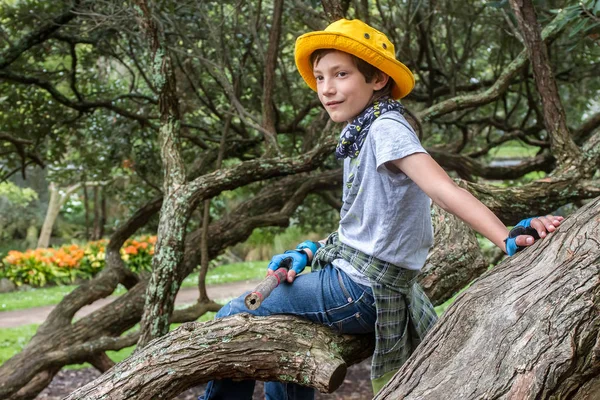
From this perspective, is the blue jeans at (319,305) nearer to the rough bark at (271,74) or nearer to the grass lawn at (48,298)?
the rough bark at (271,74)

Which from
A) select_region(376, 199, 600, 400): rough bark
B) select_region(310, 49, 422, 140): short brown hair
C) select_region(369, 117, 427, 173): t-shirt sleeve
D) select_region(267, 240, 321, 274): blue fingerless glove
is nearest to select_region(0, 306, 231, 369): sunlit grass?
select_region(267, 240, 321, 274): blue fingerless glove

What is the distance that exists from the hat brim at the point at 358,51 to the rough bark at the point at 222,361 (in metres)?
0.82

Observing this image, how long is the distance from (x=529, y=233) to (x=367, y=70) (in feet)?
2.26

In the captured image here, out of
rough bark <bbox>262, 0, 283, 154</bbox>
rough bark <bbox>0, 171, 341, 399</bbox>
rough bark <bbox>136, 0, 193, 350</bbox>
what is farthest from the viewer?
rough bark <bbox>0, 171, 341, 399</bbox>

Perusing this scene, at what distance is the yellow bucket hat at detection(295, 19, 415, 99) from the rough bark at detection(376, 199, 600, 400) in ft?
2.24

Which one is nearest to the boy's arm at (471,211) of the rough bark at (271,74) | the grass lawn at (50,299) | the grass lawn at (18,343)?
the rough bark at (271,74)

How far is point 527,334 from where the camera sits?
1.58 meters

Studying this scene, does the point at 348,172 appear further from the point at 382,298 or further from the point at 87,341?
the point at 87,341

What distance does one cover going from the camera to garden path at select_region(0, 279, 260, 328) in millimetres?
8992

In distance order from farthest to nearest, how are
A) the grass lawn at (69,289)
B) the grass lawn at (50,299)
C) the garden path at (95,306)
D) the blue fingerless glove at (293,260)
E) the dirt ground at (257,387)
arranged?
1. the grass lawn at (69,289)
2. the garden path at (95,306)
3. the grass lawn at (50,299)
4. the dirt ground at (257,387)
5. the blue fingerless glove at (293,260)

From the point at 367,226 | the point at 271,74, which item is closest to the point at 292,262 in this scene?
the point at 367,226

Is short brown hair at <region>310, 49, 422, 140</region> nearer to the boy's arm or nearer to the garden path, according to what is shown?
the boy's arm

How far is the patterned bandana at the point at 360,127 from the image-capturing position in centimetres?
214

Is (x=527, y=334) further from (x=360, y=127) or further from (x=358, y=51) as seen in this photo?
(x=358, y=51)
